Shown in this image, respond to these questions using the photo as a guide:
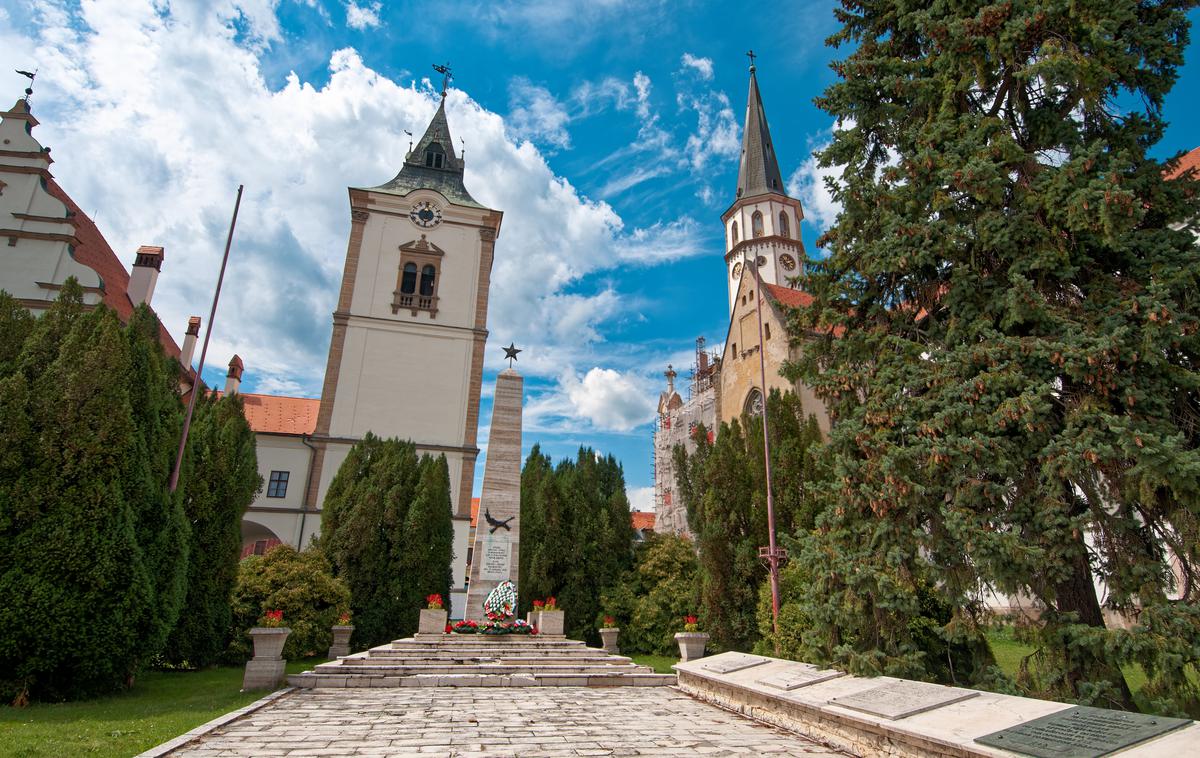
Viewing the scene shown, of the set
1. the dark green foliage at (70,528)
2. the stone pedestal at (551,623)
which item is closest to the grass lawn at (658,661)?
the stone pedestal at (551,623)

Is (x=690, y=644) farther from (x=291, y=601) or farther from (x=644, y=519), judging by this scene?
(x=644, y=519)

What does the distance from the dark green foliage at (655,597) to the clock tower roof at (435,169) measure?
20900mm

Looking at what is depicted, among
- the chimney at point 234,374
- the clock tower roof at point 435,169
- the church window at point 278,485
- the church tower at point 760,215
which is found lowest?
the church window at point 278,485

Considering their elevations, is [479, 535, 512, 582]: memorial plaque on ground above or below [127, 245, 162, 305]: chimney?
below

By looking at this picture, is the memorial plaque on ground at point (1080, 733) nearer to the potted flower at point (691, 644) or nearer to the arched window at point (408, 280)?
the potted flower at point (691, 644)

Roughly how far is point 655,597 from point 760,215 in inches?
1553

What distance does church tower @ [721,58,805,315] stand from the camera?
161ft

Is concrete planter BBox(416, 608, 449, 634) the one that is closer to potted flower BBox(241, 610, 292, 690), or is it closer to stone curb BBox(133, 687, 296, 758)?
potted flower BBox(241, 610, 292, 690)

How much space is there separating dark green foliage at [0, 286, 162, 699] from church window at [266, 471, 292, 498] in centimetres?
1778

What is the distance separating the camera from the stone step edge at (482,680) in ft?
34.0

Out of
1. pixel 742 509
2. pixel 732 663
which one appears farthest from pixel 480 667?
pixel 742 509

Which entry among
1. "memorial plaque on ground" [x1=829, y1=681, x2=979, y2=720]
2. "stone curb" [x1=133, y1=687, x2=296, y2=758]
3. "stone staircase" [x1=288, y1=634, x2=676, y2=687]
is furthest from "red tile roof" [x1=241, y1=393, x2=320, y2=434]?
"memorial plaque on ground" [x1=829, y1=681, x2=979, y2=720]

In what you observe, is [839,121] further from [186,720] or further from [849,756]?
[186,720]

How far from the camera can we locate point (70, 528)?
886cm
